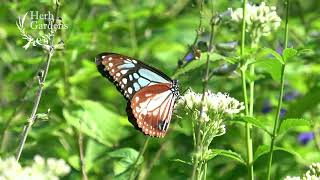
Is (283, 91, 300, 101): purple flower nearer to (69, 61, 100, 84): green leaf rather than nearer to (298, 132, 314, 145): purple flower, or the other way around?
(298, 132, 314, 145): purple flower

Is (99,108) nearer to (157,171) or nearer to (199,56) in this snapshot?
(157,171)

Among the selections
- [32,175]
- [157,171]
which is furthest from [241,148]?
[32,175]

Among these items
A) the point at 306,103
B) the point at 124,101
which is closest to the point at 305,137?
the point at 306,103

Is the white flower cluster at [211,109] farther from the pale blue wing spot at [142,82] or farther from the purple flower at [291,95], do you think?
the purple flower at [291,95]

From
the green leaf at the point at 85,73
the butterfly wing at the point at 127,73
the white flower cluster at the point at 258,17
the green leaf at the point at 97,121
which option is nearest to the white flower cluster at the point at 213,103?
the butterfly wing at the point at 127,73

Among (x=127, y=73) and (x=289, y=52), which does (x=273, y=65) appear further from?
(x=127, y=73)
